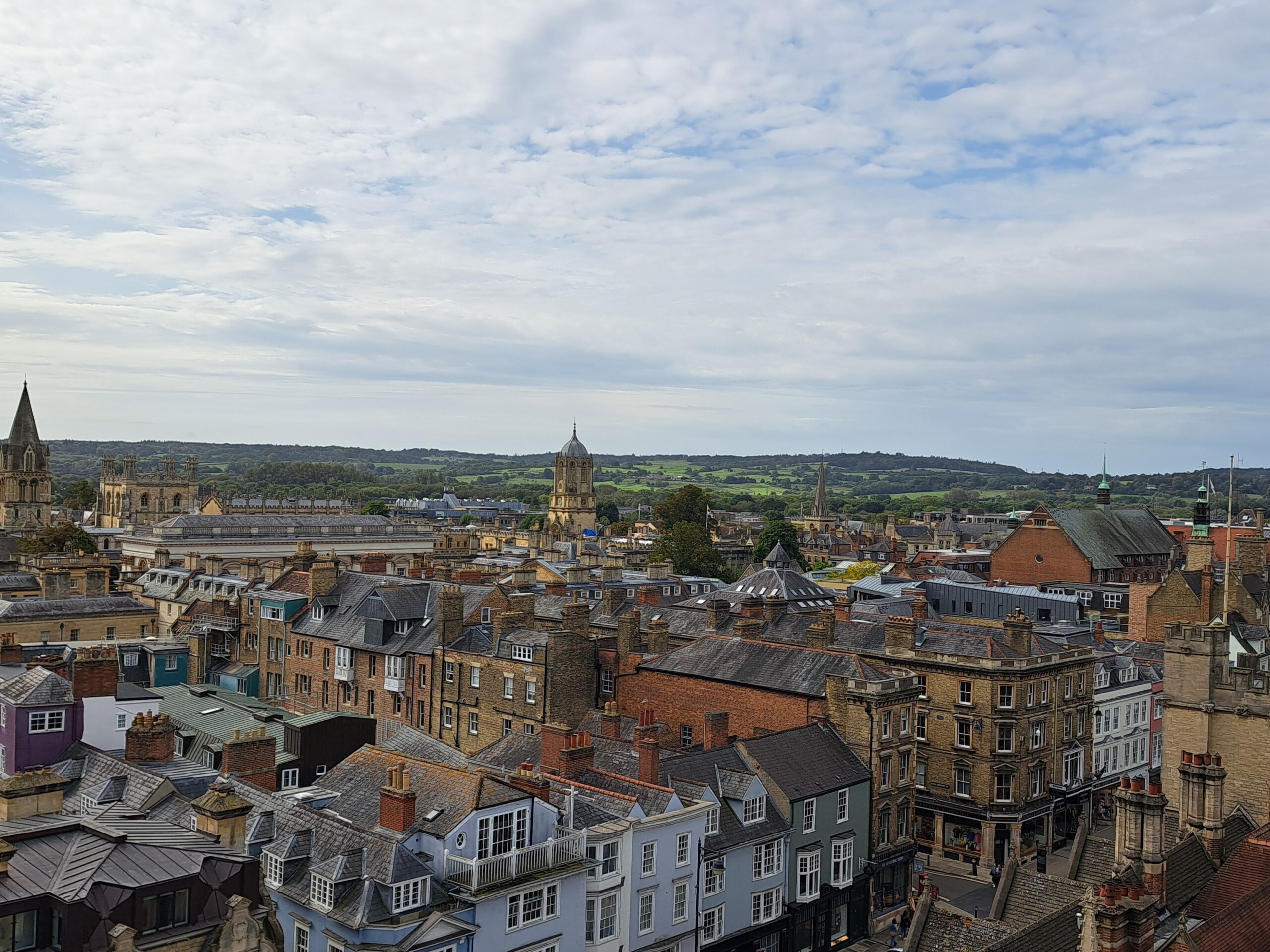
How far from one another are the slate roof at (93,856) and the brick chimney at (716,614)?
37406mm

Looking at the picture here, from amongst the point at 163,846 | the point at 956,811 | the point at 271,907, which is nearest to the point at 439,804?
the point at 271,907

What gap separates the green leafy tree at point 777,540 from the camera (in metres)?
135

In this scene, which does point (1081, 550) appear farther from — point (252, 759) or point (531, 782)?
point (252, 759)

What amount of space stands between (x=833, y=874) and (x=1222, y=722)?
16057 mm

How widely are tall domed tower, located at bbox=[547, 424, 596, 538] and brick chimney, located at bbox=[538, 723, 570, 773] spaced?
14325 centimetres

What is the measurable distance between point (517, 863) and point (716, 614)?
3106 centimetres

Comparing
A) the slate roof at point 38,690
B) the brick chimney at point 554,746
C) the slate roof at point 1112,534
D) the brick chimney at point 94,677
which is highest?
the slate roof at point 1112,534

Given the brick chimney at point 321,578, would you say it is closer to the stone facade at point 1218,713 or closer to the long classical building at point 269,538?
the long classical building at point 269,538

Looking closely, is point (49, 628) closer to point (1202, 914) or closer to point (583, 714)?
point (583, 714)

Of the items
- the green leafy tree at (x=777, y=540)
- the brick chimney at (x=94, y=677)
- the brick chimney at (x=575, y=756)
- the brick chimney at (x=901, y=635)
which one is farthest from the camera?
the green leafy tree at (x=777, y=540)

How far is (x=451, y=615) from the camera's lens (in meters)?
53.0

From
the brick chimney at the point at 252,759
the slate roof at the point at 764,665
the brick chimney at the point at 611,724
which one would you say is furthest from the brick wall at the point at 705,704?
the brick chimney at the point at 252,759

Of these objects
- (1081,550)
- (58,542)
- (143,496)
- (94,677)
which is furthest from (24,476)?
(1081,550)

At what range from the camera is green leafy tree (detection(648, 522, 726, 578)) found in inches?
4685
